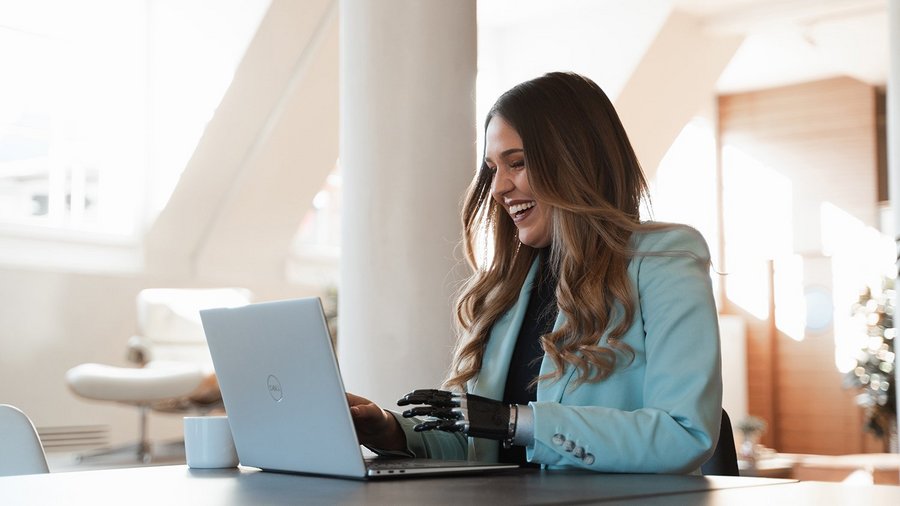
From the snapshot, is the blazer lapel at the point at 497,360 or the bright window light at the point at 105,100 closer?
the blazer lapel at the point at 497,360

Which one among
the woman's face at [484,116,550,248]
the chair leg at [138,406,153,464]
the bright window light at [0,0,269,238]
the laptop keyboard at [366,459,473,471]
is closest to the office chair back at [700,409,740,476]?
the woman's face at [484,116,550,248]

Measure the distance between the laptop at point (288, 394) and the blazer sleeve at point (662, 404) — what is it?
0.38 feet

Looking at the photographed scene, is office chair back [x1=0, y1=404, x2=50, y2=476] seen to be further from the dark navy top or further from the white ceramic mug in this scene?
the dark navy top

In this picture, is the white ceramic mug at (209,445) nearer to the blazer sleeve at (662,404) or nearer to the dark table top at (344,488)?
the dark table top at (344,488)

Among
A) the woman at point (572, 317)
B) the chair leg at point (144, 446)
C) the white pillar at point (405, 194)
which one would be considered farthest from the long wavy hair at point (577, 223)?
the chair leg at point (144, 446)

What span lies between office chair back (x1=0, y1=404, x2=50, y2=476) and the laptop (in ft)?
1.47

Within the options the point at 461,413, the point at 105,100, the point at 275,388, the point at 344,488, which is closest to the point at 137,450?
the point at 105,100

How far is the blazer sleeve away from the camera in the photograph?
1.66 meters

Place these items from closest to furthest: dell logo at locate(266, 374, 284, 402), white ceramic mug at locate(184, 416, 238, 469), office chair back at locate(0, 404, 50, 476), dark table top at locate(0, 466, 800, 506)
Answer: dark table top at locate(0, 466, 800, 506)
dell logo at locate(266, 374, 284, 402)
white ceramic mug at locate(184, 416, 238, 469)
office chair back at locate(0, 404, 50, 476)

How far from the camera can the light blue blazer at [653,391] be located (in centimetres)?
166

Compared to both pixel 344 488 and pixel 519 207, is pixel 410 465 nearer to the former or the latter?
pixel 344 488

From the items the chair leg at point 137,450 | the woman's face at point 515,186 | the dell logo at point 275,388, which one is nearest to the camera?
the dell logo at point 275,388

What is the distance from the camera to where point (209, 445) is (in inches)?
70.8

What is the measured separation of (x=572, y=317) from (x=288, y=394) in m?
0.54
